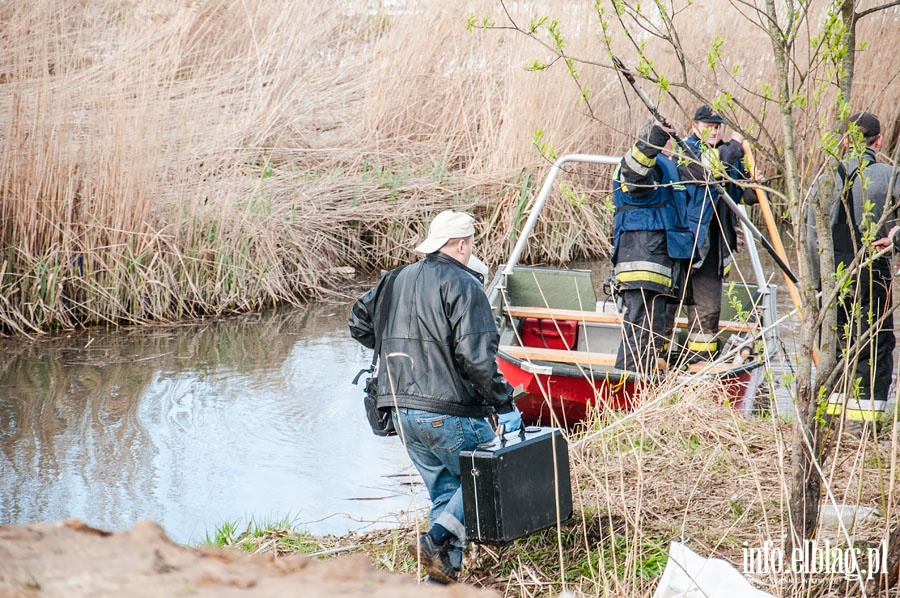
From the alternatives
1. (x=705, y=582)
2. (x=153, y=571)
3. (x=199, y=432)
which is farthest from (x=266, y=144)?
(x=153, y=571)

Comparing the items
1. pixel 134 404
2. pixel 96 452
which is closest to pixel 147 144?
pixel 134 404

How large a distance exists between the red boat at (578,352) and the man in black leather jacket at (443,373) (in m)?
0.58

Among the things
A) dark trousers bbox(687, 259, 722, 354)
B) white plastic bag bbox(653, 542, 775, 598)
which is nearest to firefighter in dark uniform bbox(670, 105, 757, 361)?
dark trousers bbox(687, 259, 722, 354)

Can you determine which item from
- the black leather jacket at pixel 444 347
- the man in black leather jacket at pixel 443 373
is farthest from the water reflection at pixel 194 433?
the black leather jacket at pixel 444 347

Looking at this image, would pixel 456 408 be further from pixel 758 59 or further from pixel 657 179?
pixel 758 59

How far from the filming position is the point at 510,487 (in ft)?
11.1

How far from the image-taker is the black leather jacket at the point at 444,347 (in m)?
3.64

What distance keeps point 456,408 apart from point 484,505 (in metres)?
0.44

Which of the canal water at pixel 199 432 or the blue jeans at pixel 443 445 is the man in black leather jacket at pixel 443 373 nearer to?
the blue jeans at pixel 443 445

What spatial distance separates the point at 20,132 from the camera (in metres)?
7.37

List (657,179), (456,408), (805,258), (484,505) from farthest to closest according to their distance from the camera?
(657,179) → (456,408) → (484,505) → (805,258)

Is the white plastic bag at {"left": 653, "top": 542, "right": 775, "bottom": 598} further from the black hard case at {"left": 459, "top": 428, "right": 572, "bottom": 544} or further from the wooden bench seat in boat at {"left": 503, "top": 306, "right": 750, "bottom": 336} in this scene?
the wooden bench seat in boat at {"left": 503, "top": 306, "right": 750, "bottom": 336}

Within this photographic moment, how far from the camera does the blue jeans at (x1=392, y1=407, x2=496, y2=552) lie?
362cm

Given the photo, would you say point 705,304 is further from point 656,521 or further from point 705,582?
point 705,582
